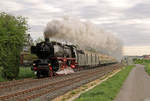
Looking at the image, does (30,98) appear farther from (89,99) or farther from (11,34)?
(11,34)

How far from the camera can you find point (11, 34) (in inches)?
1032

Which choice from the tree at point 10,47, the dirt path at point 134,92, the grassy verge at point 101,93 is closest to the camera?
the grassy verge at point 101,93

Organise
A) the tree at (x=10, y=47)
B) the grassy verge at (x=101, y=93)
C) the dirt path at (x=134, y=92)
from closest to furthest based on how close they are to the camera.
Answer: the grassy verge at (x=101, y=93) → the dirt path at (x=134, y=92) → the tree at (x=10, y=47)

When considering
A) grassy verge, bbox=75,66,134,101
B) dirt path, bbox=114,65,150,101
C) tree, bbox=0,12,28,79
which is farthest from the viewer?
tree, bbox=0,12,28,79

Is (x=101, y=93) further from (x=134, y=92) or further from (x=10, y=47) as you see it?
(x=10, y=47)

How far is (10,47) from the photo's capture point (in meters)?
25.0

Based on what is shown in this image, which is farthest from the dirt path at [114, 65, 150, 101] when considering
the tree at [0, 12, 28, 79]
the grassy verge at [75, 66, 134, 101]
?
the tree at [0, 12, 28, 79]

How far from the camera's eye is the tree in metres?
24.1

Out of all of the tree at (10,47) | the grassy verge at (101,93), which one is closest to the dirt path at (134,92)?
the grassy verge at (101,93)

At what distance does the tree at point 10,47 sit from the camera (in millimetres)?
24109

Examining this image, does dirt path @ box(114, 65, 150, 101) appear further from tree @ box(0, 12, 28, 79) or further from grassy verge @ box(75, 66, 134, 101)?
tree @ box(0, 12, 28, 79)

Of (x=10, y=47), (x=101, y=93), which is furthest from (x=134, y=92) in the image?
(x=10, y=47)

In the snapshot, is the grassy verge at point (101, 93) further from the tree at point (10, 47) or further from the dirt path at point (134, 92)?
the tree at point (10, 47)

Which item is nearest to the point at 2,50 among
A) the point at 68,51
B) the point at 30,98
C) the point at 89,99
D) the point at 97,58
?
the point at 68,51
